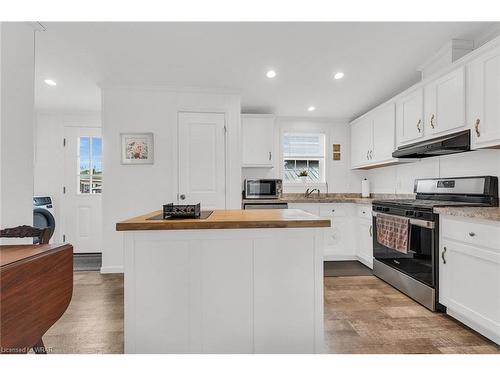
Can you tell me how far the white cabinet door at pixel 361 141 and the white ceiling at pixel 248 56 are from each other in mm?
452

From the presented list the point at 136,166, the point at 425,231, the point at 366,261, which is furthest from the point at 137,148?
the point at 366,261

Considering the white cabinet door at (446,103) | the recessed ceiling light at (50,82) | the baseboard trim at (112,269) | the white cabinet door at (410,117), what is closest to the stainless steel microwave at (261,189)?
the white cabinet door at (410,117)

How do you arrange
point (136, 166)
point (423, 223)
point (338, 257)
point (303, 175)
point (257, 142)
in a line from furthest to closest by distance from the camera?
point (303, 175) → point (257, 142) → point (338, 257) → point (136, 166) → point (423, 223)

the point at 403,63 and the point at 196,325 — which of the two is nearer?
the point at 196,325

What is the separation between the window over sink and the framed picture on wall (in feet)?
7.51

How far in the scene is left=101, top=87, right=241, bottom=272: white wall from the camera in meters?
3.43

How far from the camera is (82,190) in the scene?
4684 mm

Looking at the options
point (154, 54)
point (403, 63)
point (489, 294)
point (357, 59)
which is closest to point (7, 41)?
point (154, 54)

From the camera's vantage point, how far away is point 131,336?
1.51 metres

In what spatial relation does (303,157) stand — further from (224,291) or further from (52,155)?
(52,155)

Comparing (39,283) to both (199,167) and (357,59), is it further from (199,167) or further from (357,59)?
(357,59)

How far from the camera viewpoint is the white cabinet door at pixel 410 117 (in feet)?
9.55

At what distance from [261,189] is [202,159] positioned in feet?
3.57

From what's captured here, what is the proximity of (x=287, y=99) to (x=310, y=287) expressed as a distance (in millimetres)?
2986
